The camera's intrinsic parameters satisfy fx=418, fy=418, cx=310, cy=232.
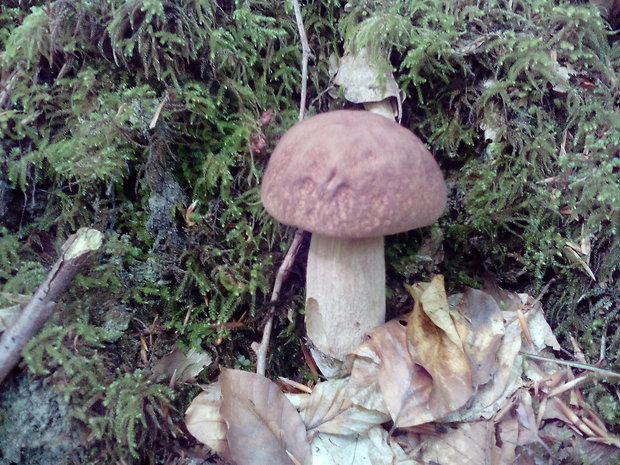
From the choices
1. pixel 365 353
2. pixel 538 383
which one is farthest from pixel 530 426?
pixel 365 353

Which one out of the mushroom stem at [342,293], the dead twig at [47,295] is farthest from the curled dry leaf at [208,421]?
the dead twig at [47,295]

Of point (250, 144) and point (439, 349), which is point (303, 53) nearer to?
point (250, 144)

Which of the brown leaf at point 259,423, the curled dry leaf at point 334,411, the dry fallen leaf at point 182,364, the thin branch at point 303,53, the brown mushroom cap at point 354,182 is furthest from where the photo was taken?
the thin branch at point 303,53

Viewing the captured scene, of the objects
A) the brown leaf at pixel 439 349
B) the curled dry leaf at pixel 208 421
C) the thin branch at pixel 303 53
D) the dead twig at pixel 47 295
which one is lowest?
the curled dry leaf at pixel 208 421

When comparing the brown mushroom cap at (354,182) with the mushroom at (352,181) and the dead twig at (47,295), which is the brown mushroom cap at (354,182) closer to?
the mushroom at (352,181)

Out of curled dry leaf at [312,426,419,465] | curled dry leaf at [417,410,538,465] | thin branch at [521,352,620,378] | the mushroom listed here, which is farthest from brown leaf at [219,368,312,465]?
thin branch at [521,352,620,378]

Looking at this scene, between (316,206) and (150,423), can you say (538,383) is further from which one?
(150,423)

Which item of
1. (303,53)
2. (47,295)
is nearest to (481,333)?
(303,53)
